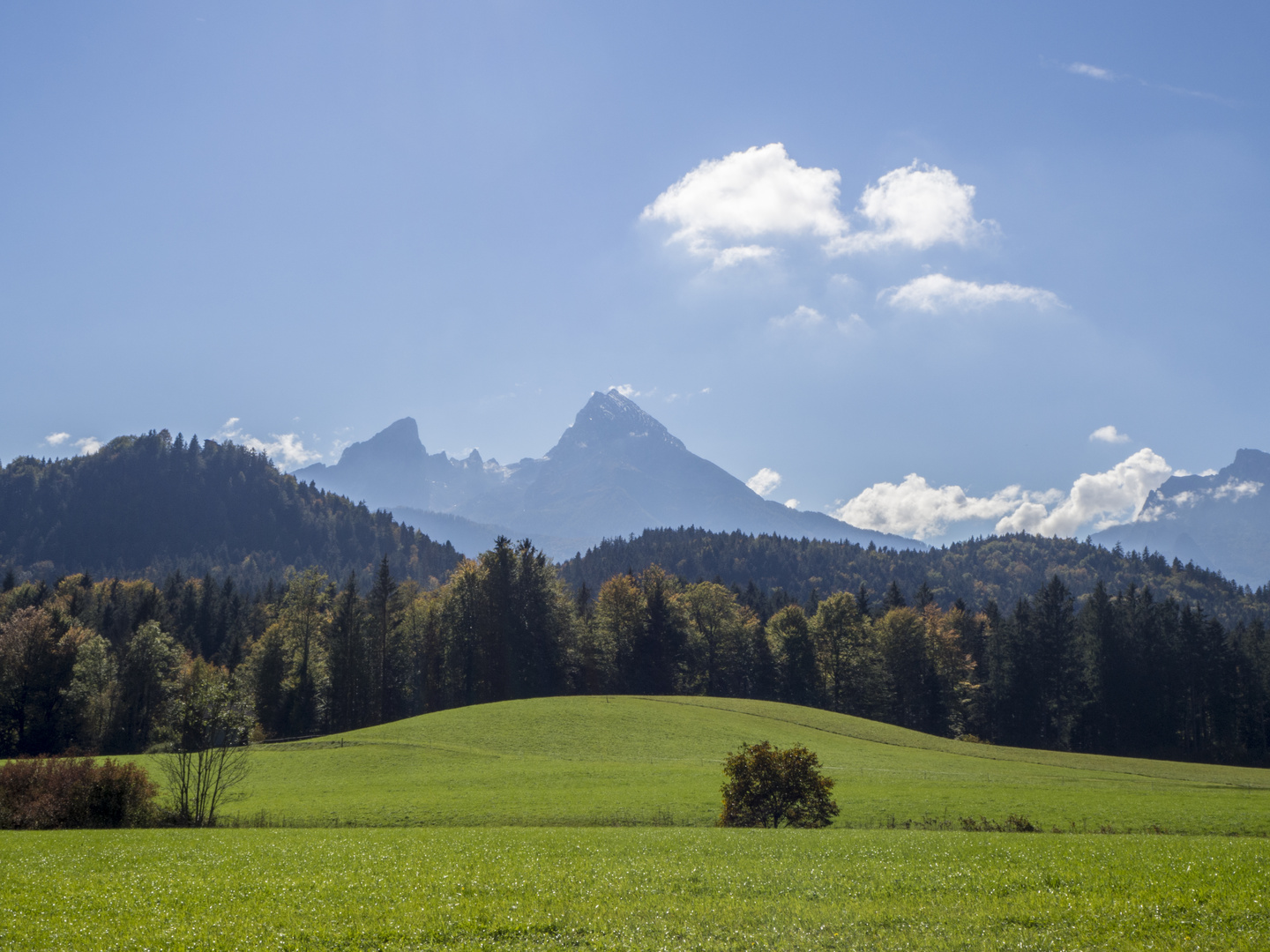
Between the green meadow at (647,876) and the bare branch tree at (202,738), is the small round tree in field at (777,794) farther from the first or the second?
the bare branch tree at (202,738)

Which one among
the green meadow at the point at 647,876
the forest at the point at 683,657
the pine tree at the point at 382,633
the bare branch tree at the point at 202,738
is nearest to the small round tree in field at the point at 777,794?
the green meadow at the point at 647,876

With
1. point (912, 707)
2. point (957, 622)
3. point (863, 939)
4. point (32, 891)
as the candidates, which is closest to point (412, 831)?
point (32, 891)

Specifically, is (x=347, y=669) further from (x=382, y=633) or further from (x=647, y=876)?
(x=647, y=876)

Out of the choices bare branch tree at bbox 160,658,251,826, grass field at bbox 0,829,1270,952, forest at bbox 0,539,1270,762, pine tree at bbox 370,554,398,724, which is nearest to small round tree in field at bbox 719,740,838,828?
grass field at bbox 0,829,1270,952

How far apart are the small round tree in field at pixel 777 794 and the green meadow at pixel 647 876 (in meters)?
1.63

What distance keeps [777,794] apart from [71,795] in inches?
1454

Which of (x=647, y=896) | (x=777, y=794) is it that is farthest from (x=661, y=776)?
(x=647, y=896)

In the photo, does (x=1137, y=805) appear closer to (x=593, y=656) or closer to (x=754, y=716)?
(x=754, y=716)

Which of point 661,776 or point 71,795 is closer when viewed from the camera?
point 71,795

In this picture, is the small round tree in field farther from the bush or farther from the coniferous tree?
the coniferous tree

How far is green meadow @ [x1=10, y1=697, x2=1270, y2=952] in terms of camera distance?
1524 cm

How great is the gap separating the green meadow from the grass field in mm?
79

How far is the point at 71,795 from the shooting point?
34.5 meters

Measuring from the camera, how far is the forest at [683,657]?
9844cm
